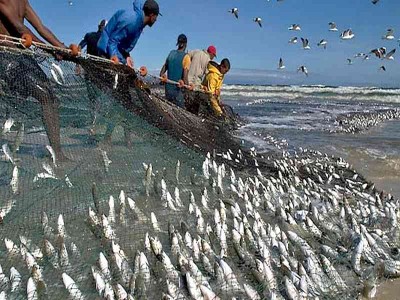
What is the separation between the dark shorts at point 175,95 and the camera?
10613mm

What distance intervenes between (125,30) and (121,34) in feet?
0.36

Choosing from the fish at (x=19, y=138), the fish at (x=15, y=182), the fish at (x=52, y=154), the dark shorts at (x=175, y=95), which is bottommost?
the fish at (x=15, y=182)

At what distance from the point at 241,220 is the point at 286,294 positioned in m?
1.25

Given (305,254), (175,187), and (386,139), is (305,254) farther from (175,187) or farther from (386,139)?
(386,139)

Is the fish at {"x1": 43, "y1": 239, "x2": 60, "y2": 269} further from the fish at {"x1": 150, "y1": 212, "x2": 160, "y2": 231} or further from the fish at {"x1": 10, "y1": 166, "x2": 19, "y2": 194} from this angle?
the fish at {"x1": 10, "y1": 166, "x2": 19, "y2": 194}

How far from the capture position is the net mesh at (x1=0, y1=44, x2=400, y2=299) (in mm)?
3682

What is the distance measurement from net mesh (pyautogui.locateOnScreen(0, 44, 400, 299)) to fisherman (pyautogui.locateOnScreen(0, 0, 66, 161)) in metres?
0.02

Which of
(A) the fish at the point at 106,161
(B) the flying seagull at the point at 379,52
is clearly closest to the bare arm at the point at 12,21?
(A) the fish at the point at 106,161

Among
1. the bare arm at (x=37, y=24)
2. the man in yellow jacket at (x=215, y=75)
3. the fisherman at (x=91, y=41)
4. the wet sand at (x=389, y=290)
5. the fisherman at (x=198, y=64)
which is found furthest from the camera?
the man in yellow jacket at (x=215, y=75)

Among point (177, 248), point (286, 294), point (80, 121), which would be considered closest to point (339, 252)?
point (286, 294)

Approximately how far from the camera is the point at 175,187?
5602mm

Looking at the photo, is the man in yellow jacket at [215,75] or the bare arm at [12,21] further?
the man in yellow jacket at [215,75]

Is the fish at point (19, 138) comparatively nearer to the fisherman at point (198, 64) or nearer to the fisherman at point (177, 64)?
the fisherman at point (177, 64)

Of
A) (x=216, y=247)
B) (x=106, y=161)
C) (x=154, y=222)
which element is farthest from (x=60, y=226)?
(x=106, y=161)
